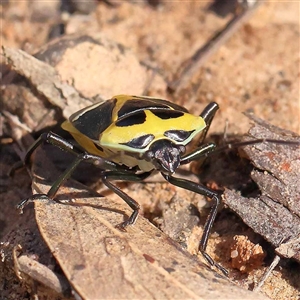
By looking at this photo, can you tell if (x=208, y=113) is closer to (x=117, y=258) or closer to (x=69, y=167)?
(x=69, y=167)

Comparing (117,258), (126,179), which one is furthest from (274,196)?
(117,258)

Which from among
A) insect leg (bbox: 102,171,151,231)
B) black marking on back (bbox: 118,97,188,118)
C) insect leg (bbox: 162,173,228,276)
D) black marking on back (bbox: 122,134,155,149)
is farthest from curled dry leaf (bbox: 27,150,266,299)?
black marking on back (bbox: 118,97,188,118)

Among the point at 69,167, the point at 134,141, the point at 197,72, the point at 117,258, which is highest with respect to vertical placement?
the point at 197,72

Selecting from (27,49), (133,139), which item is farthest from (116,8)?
(133,139)

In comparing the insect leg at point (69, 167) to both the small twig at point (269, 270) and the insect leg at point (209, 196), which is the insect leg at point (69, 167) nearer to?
the insect leg at point (209, 196)

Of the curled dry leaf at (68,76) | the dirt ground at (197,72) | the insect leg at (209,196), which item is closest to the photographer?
the insect leg at (209,196)

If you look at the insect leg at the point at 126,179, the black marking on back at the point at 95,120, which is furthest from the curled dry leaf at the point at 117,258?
the black marking on back at the point at 95,120
